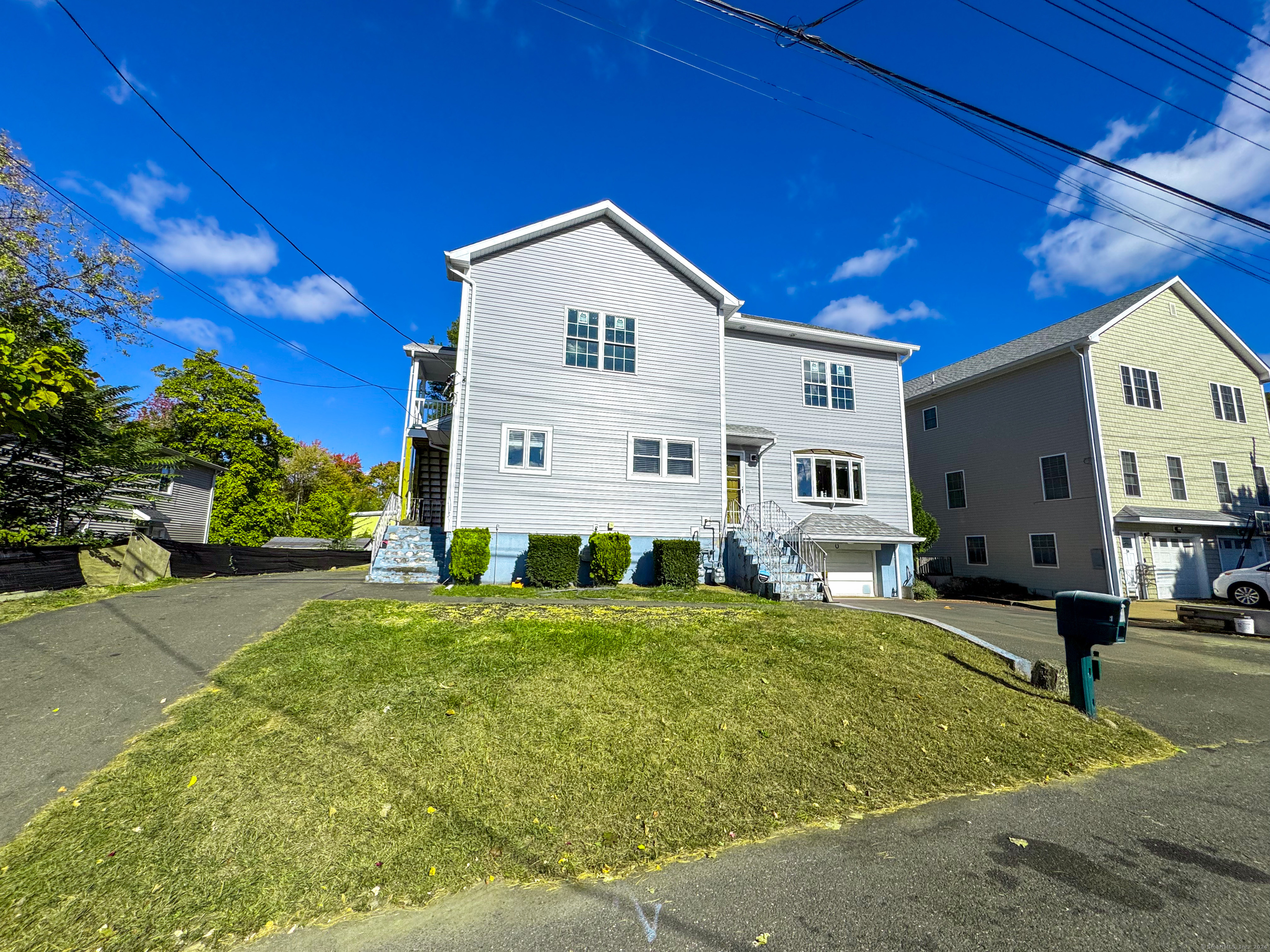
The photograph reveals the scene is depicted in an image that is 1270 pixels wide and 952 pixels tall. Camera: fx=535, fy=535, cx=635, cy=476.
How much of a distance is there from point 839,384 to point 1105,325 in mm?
10730

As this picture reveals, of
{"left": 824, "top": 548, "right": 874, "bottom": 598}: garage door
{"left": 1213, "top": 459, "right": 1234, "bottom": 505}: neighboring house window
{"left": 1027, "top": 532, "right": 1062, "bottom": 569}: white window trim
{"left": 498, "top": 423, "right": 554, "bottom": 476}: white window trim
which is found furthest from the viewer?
{"left": 1213, "top": 459, "right": 1234, "bottom": 505}: neighboring house window

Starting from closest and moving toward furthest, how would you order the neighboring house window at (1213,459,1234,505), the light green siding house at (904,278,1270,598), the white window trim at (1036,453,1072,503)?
1. the light green siding house at (904,278,1270,598)
2. the white window trim at (1036,453,1072,503)
3. the neighboring house window at (1213,459,1234,505)

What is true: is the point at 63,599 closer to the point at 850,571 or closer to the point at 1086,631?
the point at 1086,631

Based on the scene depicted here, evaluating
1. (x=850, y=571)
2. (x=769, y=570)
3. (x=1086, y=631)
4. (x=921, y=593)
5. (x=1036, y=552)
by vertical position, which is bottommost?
(x=921, y=593)

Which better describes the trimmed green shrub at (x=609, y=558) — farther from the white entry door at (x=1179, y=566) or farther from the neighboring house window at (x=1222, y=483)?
the neighboring house window at (x=1222, y=483)

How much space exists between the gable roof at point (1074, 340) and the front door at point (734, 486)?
13.2 meters

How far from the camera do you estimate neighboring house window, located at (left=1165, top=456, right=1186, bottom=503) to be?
66.2ft

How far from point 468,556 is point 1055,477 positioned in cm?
2114

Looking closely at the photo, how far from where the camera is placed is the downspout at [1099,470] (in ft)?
59.6

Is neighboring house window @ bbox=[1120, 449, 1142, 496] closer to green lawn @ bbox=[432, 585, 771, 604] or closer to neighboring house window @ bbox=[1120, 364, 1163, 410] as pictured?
neighboring house window @ bbox=[1120, 364, 1163, 410]

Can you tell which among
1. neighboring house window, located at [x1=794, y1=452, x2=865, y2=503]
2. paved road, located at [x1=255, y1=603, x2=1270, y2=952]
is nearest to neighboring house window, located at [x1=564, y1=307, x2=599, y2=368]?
neighboring house window, located at [x1=794, y1=452, x2=865, y2=503]

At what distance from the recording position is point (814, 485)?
17672 mm

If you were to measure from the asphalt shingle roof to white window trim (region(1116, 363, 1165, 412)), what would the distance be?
6.76ft

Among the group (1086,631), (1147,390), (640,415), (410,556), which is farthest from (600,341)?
(1147,390)
